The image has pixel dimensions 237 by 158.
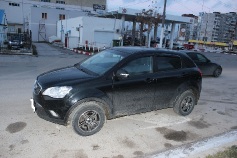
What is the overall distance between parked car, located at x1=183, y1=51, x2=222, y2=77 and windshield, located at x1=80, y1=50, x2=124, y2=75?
23.3 ft

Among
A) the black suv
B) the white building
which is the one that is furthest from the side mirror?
the white building

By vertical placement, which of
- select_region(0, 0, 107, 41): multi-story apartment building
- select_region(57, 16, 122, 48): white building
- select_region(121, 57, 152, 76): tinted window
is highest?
select_region(0, 0, 107, 41): multi-story apartment building

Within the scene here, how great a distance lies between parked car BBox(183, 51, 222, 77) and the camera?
38.0 ft

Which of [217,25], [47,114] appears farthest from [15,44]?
[217,25]

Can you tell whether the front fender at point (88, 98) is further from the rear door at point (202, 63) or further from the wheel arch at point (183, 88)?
the rear door at point (202, 63)

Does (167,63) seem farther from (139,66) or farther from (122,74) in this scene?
(122,74)

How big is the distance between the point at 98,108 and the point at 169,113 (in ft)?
8.25

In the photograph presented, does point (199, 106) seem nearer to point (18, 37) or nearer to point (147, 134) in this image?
point (147, 134)

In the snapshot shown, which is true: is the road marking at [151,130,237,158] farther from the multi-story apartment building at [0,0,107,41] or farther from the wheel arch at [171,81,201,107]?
the multi-story apartment building at [0,0,107,41]

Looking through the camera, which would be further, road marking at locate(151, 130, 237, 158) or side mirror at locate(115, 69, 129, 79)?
side mirror at locate(115, 69, 129, 79)

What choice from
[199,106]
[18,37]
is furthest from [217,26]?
[199,106]

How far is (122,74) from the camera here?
4.56 metres

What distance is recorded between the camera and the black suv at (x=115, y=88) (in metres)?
4.28

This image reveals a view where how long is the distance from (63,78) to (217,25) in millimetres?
147262
